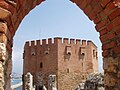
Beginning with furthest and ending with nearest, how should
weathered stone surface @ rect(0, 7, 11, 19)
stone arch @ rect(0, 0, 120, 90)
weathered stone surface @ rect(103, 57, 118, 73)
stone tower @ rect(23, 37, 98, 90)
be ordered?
1. stone tower @ rect(23, 37, 98, 90)
2. weathered stone surface @ rect(103, 57, 118, 73)
3. stone arch @ rect(0, 0, 120, 90)
4. weathered stone surface @ rect(0, 7, 11, 19)

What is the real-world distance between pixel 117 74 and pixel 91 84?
27.8ft

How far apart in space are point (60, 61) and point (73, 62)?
5.47 ft

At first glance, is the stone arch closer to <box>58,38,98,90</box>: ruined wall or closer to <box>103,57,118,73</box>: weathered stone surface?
<box>103,57,118,73</box>: weathered stone surface

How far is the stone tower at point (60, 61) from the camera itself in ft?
94.9

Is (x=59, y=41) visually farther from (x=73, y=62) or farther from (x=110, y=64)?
(x=110, y=64)

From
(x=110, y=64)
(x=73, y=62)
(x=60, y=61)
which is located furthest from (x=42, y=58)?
(x=110, y=64)

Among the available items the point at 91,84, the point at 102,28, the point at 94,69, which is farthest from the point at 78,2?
the point at 94,69

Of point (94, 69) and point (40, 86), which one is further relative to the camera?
point (94, 69)

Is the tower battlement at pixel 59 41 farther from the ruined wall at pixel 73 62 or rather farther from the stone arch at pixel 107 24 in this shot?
the stone arch at pixel 107 24

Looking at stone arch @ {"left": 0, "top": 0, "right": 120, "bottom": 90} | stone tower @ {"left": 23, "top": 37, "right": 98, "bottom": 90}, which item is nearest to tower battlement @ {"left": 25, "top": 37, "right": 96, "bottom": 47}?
stone tower @ {"left": 23, "top": 37, "right": 98, "bottom": 90}

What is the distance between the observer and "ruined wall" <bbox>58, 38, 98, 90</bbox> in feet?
95.3

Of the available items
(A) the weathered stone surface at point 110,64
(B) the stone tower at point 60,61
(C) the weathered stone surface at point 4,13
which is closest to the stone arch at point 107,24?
(A) the weathered stone surface at point 110,64

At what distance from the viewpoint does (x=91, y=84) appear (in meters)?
11.2

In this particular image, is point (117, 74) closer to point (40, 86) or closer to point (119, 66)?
point (119, 66)
